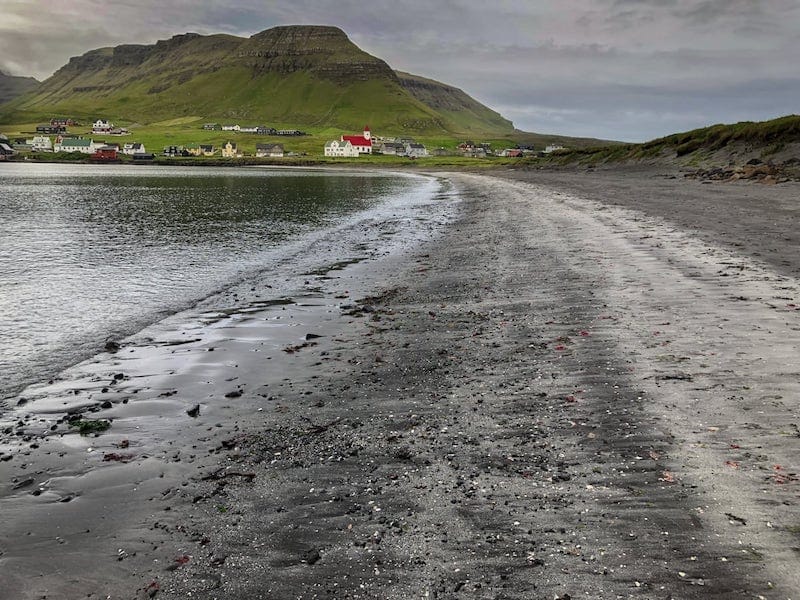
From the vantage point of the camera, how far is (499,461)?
6.87m

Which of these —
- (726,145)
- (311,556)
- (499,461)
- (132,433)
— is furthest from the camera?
(726,145)

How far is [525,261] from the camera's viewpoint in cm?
2103

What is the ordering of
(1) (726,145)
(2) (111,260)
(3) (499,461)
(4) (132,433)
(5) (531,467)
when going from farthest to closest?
(1) (726,145), (2) (111,260), (4) (132,433), (3) (499,461), (5) (531,467)

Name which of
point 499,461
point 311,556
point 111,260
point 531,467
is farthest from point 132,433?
point 111,260

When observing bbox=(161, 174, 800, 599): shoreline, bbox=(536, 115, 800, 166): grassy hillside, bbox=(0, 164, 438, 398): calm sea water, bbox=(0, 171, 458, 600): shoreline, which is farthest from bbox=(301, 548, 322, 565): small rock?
bbox=(536, 115, 800, 166): grassy hillside

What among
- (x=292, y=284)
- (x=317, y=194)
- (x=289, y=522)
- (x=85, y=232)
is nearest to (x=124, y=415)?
(x=289, y=522)

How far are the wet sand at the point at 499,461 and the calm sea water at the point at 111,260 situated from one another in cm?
436

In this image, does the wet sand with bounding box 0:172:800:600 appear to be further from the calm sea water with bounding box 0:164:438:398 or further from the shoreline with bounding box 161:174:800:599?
the calm sea water with bounding box 0:164:438:398

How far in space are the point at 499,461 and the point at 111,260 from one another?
83.8ft

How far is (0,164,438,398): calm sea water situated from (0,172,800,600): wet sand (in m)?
4.36

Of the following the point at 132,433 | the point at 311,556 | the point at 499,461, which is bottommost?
Answer: the point at 132,433

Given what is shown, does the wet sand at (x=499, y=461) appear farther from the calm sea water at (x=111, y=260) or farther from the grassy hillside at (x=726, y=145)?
the grassy hillside at (x=726, y=145)

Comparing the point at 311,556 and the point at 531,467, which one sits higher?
the point at 531,467

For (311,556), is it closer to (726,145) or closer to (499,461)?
(499,461)
